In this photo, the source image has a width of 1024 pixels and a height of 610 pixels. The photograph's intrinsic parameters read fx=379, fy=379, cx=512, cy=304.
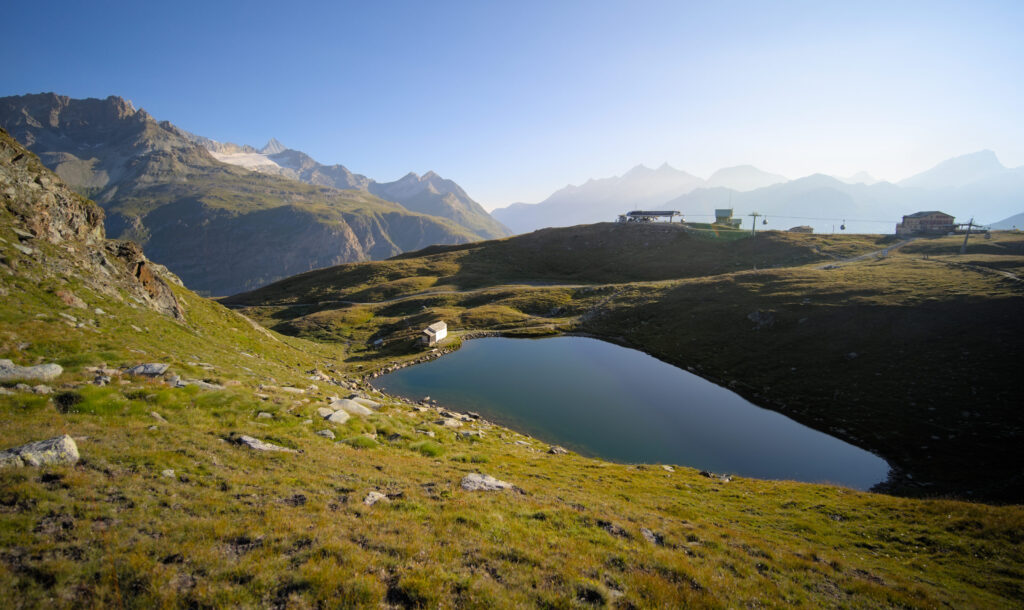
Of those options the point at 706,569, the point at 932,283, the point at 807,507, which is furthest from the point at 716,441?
the point at 932,283

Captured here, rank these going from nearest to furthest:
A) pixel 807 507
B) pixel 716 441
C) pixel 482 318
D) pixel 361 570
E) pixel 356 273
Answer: pixel 361 570, pixel 807 507, pixel 716 441, pixel 482 318, pixel 356 273

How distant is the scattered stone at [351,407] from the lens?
24641 mm

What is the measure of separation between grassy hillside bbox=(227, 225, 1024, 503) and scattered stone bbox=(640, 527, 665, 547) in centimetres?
2722

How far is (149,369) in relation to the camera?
67.8 feet

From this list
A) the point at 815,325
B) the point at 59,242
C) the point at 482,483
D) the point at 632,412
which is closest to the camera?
the point at 482,483

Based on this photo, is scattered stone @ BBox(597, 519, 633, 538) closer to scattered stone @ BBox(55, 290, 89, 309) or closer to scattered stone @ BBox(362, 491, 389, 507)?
scattered stone @ BBox(362, 491, 389, 507)

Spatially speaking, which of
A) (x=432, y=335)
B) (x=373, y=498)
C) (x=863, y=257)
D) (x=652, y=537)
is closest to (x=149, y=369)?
(x=373, y=498)

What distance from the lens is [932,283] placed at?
206ft

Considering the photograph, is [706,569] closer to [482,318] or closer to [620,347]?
[620,347]

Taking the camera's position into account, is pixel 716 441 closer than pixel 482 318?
Yes

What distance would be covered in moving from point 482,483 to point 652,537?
24.6 ft

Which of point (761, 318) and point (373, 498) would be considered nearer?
point (373, 498)

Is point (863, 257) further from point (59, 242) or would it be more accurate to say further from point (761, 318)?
point (59, 242)

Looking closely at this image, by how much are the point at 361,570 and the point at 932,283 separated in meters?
91.1
